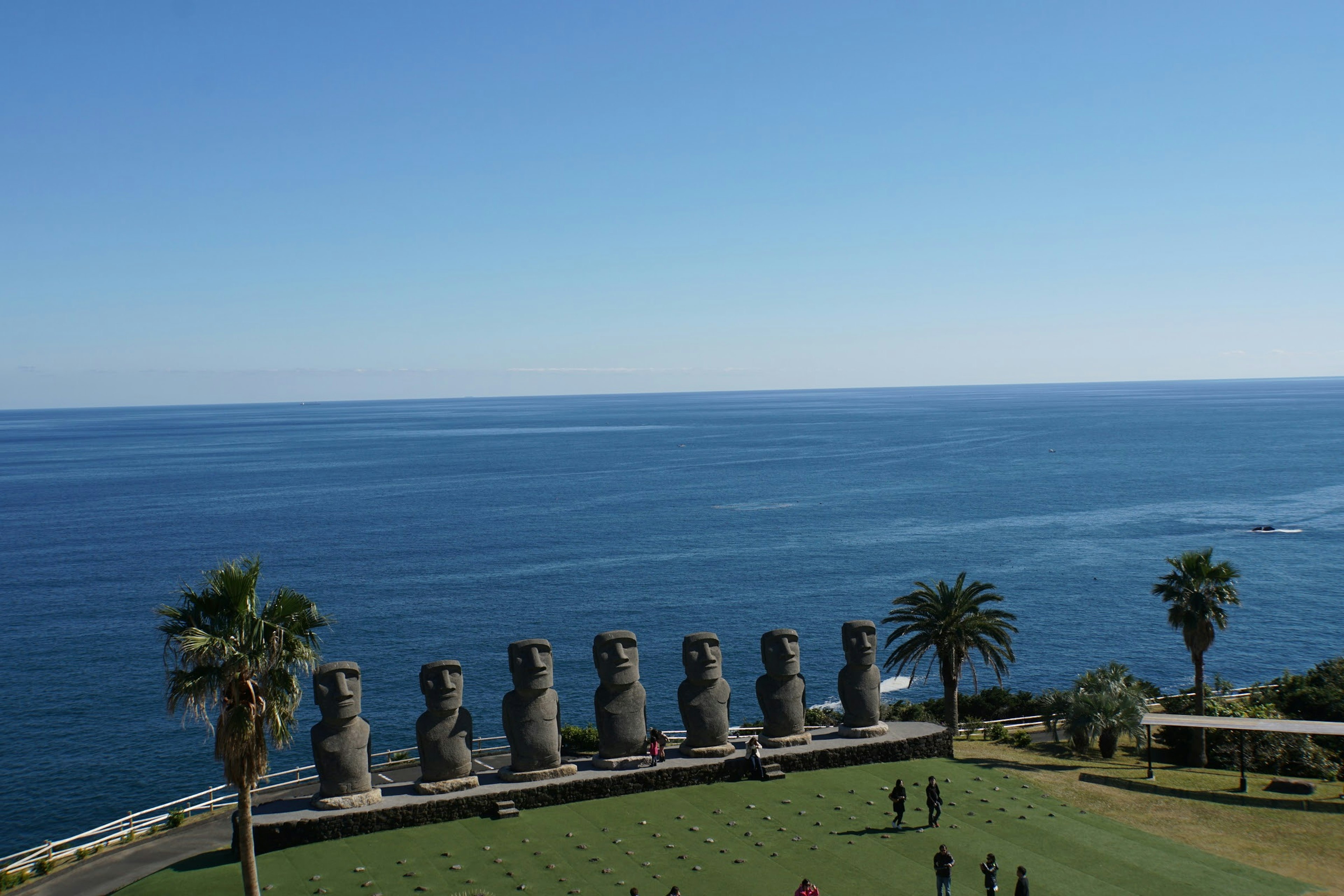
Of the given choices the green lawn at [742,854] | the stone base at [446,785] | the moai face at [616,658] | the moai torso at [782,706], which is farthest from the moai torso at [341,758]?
the moai torso at [782,706]

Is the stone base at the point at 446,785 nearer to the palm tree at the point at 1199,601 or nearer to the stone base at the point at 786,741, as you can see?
the stone base at the point at 786,741

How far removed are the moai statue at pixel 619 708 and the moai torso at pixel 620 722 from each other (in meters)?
0.01

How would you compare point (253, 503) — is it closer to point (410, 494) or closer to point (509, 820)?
point (410, 494)

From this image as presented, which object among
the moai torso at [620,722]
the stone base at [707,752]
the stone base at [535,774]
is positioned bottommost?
the stone base at [707,752]

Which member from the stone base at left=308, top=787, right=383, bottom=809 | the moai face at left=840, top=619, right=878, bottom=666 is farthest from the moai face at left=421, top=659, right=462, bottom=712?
the moai face at left=840, top=619, right=878, bottom=666

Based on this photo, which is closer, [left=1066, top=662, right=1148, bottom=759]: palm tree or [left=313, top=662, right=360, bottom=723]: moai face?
[left=313, top=662, right=360, bottom=723]: moai face

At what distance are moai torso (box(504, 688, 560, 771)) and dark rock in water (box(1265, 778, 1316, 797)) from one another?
20.6 metres

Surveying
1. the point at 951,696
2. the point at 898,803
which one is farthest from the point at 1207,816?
the point at 951,696

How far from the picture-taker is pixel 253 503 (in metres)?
138

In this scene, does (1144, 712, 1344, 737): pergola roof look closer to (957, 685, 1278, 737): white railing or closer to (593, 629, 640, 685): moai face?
(957, 685, 1278, 737): white railing

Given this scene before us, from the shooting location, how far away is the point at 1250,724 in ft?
98.3

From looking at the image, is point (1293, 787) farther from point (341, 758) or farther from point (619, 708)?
point (341, 758)

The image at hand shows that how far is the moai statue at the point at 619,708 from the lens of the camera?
2894cm

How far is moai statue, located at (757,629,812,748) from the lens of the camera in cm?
3072
